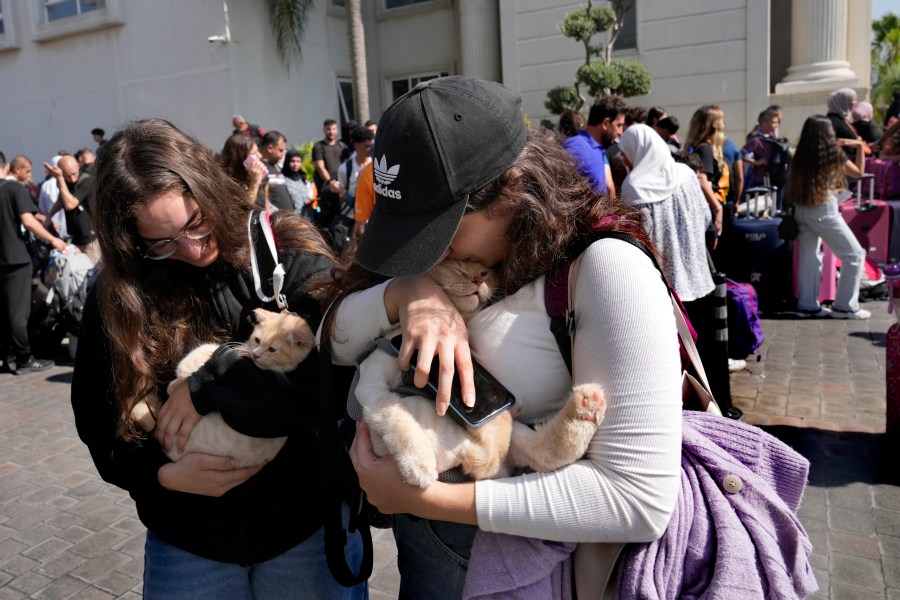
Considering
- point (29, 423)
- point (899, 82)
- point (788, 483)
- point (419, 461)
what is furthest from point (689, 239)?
point (899, 82)

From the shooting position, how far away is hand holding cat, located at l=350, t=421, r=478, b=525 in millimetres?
1318

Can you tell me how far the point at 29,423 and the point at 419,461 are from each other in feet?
19.1

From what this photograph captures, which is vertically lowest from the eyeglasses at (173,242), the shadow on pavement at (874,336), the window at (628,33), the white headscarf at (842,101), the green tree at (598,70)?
the shadow on pavement at (874,336)

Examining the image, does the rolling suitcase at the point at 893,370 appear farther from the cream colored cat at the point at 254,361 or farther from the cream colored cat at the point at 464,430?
the cream colored cat at the point at 254,361

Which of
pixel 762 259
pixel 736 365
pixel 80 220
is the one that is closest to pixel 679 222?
pixel 736 365

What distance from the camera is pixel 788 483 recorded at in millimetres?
1449

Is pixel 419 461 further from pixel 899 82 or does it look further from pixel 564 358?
pixel 899 82

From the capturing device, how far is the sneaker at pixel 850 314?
7.55m

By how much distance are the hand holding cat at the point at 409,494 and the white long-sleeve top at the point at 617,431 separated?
1.3 inches

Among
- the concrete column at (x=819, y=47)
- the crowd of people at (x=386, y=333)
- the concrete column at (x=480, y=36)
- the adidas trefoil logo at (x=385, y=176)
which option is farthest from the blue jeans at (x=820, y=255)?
the concrete column at (x=480, y=36)

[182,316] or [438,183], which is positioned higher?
[438,183]

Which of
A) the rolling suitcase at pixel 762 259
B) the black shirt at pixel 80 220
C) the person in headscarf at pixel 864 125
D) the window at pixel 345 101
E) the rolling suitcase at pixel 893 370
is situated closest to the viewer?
the rolling suitcase at pixel 893 370

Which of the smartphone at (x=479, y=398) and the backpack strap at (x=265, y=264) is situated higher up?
the backpack strap at (x=265, y=264)

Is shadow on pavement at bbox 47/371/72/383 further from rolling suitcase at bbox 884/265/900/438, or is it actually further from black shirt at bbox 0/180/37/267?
rolling suitcase at bbox 884/265/900/438
